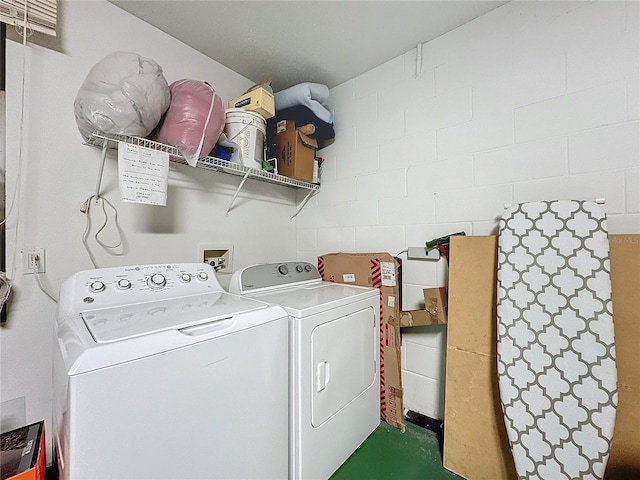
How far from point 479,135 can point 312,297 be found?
1.20 meters

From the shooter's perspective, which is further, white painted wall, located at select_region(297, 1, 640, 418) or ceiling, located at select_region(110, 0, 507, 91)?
ceiling, located at select_region(110, 0, 507, 91)

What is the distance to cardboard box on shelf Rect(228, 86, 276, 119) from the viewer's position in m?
1.57

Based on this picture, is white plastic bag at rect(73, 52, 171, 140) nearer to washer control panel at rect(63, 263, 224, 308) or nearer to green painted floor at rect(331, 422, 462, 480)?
washer control panel at rect(63, 263, 224, 308)

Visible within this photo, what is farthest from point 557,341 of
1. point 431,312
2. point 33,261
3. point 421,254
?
point 33,261

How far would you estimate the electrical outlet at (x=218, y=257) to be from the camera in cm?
170

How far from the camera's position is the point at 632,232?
1082 millimetres

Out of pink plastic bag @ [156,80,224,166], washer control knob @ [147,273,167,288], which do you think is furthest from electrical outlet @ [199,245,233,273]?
pink plastic bag @ [156,80,224,166]

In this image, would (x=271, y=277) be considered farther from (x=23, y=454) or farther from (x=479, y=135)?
(x=479, y=135)

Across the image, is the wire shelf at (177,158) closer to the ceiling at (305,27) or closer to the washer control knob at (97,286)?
the washer control knob at (97,286)

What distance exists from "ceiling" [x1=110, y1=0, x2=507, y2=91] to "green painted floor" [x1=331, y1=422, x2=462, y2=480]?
2.20m

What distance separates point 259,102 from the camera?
1.57m

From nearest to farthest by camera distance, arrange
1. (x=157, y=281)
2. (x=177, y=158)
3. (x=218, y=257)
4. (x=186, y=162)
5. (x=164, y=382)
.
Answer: (x=164, y=382) → (x=157, y=281) → (x=177, y=158) → (x=186, y=162) → (x=218, y=257)

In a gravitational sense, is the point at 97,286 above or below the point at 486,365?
above

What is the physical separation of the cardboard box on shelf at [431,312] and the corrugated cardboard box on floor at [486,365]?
70 millimetres
